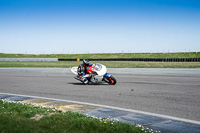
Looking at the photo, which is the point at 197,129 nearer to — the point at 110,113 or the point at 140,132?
the point at 140,132

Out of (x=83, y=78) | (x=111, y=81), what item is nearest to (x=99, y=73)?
(x=111, y=81)

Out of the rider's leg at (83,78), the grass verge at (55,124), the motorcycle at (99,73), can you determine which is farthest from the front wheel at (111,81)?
the grass verge at (55,124)

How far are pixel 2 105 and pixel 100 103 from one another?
9.00 feet

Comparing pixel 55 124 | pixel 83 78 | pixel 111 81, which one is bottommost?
pixel 55 124

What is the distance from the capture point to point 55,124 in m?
5.29

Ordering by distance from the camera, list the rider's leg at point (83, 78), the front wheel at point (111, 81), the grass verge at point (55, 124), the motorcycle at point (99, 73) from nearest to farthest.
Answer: the grass verge at point (55, 124), the motorcycle at point (99, 73), the front wheel at point (111, 81), the rider's leg at point (83, 78)

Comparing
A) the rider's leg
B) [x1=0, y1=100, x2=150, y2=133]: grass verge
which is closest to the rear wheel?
the rider's leg

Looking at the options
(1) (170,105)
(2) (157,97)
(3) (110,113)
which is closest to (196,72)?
(2) (157,97)

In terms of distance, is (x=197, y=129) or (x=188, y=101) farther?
(x=188, y=101)

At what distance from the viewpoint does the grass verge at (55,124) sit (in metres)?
4.89

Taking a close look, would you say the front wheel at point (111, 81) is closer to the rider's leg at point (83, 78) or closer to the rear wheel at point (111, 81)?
the rear wheel at point (111, 81)

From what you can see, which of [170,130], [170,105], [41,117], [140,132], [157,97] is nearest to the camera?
[140,132]

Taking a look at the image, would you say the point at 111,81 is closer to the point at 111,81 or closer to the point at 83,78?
the point at 111,81

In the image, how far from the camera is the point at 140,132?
4738 millimetres
